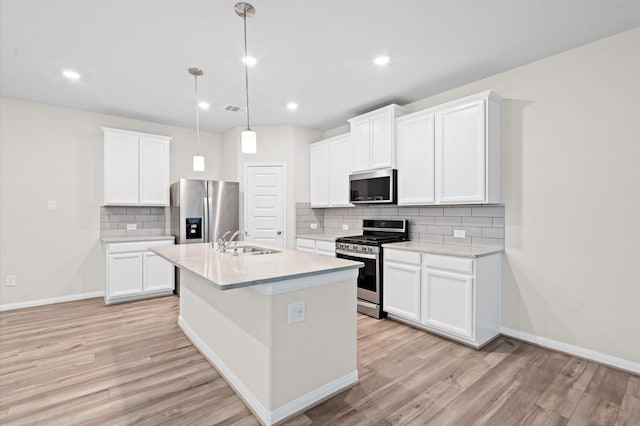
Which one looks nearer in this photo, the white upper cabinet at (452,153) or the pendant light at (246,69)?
the pendant light at (246,69)

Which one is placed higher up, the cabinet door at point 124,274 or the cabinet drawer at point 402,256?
the cabinet drawer at point 402,256

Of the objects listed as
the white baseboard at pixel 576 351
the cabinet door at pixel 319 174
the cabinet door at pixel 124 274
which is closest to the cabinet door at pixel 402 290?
the white baseboard at pixel 576 351

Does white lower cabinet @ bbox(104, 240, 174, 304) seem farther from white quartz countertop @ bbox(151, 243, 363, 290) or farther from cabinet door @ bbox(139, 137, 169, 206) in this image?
white quartz countertop @ bbox(151, 243, 363, 290)

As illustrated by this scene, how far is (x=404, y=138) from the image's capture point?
12.3 feet

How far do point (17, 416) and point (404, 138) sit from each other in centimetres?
→ 400

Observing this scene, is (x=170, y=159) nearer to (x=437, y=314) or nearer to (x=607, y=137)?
(x=437, y=314)

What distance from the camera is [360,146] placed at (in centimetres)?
428

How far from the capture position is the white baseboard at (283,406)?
1.90 m

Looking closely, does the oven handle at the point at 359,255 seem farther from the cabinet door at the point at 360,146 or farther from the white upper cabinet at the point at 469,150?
the cabinet door at the point at 360,146

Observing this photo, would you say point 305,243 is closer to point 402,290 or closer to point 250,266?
point 402,290

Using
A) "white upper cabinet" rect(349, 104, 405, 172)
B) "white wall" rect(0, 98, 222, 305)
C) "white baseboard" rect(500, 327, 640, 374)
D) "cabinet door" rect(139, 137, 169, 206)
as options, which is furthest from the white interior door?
"white baseboard" rect(500, 327, 640, 374)

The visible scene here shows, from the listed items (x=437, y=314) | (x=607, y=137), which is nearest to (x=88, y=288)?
(x=437, y=314)

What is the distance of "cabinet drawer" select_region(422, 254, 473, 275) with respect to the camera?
2908 mm

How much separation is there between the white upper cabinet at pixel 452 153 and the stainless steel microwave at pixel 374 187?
0.11 meters
